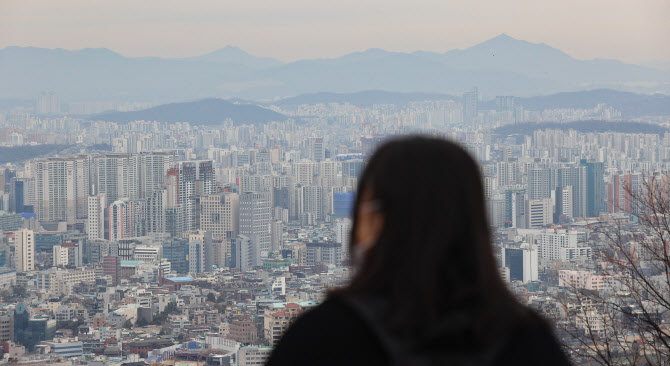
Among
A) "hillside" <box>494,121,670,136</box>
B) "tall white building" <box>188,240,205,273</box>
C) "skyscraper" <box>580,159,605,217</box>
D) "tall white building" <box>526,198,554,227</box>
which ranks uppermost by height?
"hillside" <box>494,121,670,136</box>

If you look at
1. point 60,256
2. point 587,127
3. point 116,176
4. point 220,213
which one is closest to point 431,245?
point 60,256

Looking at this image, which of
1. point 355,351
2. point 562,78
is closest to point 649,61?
point 562,78

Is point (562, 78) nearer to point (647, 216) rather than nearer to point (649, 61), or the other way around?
point (649, 61)

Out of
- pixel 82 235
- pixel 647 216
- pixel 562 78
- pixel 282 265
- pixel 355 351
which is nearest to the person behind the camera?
pixel 355 351

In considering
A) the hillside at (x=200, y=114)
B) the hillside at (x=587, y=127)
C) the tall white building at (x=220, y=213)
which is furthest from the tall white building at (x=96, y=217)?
the hillside at (x=587, y=127)

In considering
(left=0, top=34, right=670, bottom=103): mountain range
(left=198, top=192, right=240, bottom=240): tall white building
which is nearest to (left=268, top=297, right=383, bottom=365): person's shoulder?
(left=198, top=192, right=240, bottom=240): tall white building

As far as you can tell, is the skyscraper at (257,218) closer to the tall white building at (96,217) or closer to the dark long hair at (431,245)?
the tall white building at (96,217)

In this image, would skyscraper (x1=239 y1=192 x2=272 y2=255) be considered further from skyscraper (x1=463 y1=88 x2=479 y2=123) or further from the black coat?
the black coat
